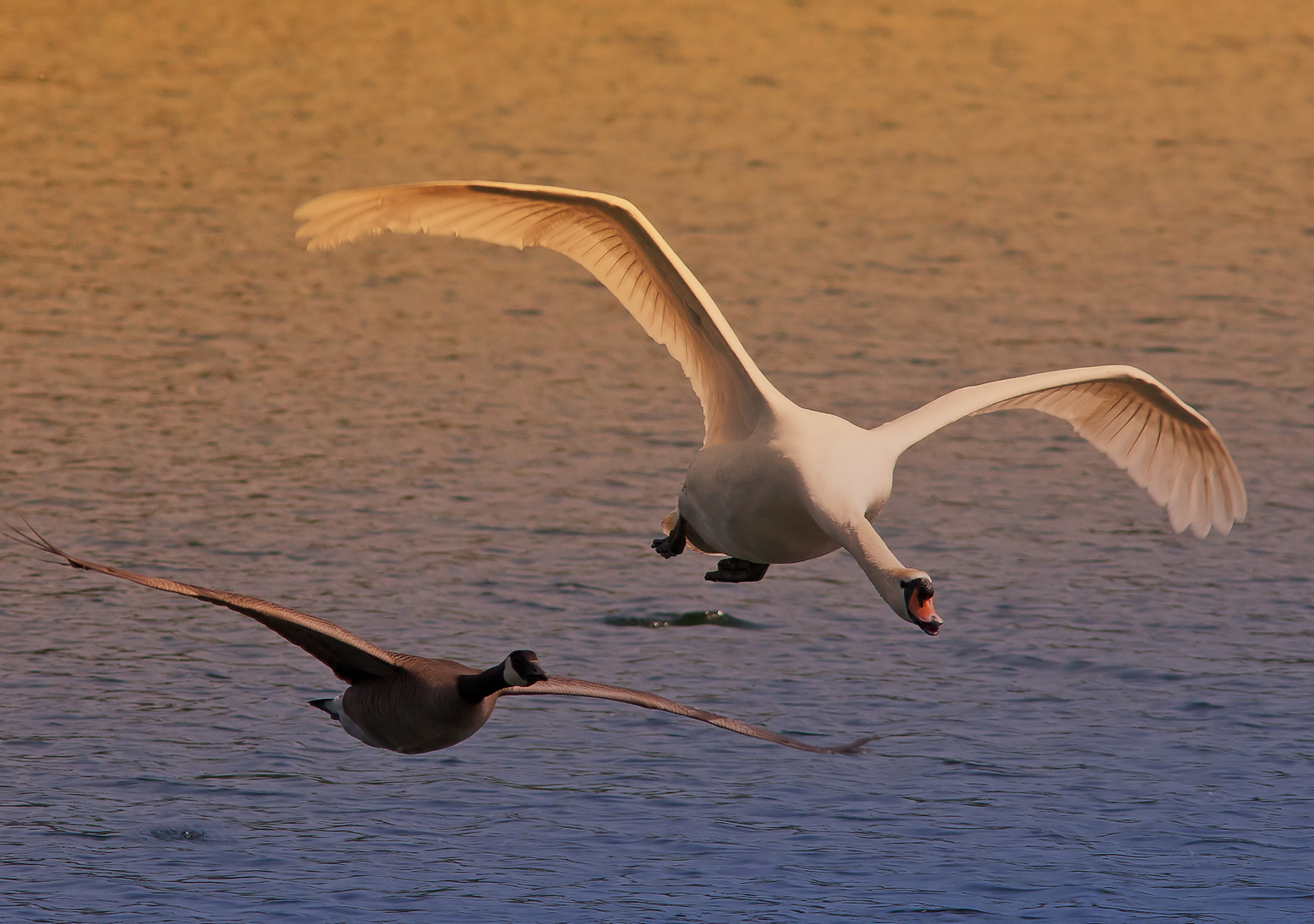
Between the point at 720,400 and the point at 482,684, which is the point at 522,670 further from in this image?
the point at 720,400

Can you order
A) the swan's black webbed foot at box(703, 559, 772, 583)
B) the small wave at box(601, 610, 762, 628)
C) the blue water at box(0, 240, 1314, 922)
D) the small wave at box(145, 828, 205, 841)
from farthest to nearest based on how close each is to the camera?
the small wave at box(601, 610, 762, 628) → the small wave at box(145, 828, 205, 841) → the blue water at box(0, 240, 1314, 922) → the swan's black webbed foot at box(703, 559, 772, 583)

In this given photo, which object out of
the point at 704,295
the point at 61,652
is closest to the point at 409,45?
the point at 61,652

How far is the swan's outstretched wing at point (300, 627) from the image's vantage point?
885 centimetres

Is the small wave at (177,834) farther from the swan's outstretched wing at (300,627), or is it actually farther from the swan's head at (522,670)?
A: the swan's head at (522,670)

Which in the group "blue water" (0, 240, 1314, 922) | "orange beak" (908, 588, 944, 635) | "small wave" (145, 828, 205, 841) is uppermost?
"orange beak" (908, 588, 944, 635)

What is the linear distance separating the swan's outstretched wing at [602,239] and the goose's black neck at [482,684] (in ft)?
7.44

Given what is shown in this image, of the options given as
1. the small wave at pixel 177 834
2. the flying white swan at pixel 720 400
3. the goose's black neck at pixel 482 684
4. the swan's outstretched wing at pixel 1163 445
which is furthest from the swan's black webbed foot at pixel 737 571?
the small wave at pixel 177 834

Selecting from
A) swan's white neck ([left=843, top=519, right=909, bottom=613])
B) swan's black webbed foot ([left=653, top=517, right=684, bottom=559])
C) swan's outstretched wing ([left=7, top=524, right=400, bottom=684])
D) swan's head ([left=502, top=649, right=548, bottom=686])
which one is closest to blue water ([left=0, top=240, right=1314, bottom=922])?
swan's black webbed foot ([left=653, top=517, right=684, bottom=559])

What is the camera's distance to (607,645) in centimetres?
1727

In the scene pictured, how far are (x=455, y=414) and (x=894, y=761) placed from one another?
27.5 ft

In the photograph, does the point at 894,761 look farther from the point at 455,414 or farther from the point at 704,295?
the point at 455,414

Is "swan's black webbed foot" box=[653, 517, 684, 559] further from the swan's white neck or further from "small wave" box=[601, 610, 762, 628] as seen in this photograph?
"small wave" box=[601, 610, 762, 628]

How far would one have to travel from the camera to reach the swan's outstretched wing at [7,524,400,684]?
8.85 meters

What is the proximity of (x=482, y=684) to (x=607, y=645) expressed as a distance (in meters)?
6.88
